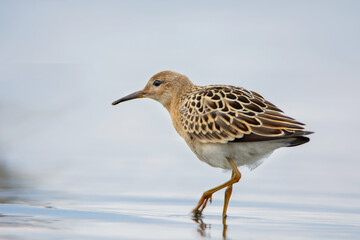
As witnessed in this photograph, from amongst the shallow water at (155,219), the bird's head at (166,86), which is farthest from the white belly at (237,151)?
the bird's head at (166,86)

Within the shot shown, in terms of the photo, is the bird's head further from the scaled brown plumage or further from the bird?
the scaled brown plumage

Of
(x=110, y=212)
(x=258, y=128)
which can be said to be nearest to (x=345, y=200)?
(x=258, y=128)

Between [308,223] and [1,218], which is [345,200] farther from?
[1,218]

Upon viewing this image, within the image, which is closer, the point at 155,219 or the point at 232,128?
the point at 155,219

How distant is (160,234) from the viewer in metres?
8.39

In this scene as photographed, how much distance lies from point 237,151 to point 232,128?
345 millimetres

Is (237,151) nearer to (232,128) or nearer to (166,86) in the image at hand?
(232,128)

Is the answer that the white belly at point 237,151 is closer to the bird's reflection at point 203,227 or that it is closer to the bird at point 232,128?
the bird at point 232,128

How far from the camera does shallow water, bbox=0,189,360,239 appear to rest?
27.8 ft

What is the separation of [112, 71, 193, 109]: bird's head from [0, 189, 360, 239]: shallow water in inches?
65.9

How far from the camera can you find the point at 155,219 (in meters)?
9.46

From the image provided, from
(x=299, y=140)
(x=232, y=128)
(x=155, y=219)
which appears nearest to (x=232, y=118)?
(x=232, y=128)

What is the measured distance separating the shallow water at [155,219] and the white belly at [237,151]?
798 millimetres

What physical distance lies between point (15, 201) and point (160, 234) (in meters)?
3.19
